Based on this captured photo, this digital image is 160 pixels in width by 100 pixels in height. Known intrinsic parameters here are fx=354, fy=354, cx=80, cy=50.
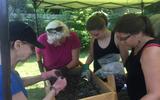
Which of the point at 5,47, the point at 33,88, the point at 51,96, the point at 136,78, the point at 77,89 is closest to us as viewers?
the point at 5,47

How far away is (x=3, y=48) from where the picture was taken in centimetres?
118

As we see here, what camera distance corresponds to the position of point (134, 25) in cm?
211

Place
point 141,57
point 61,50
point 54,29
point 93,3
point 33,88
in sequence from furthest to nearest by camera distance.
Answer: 1. point 33,88
2. point 93,3
3. point 61,50
4. point 54,29
5. point 141,57

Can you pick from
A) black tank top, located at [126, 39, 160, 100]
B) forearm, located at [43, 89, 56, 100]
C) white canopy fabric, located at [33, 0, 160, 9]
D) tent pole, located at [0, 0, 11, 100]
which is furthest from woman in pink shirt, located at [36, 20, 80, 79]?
tent pole, located at [0, 0, 11, 100]

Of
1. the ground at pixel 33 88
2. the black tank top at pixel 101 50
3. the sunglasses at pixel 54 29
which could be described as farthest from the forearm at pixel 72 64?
the ground at pixel 33 88

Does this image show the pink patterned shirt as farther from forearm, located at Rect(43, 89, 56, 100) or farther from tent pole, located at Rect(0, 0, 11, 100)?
tent pole, located at Rect(0, 0, 11, 100)

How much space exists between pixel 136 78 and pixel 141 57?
7.9 inches

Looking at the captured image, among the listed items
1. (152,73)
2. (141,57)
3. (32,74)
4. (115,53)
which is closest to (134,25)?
(141,57)

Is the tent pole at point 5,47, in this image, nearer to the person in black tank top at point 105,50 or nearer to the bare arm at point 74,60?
the person in black tank top at point 105,50

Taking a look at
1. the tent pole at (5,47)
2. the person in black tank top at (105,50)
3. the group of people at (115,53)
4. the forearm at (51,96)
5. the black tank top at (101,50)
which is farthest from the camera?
the black tank top at (101,50)

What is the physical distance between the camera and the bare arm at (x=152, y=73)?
1.94m

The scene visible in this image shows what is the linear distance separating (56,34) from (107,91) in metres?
1.53

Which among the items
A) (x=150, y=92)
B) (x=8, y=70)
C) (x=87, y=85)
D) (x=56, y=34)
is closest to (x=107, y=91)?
(x=150, y=92)

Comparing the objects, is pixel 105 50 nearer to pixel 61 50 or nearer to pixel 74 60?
pixel 74 60
